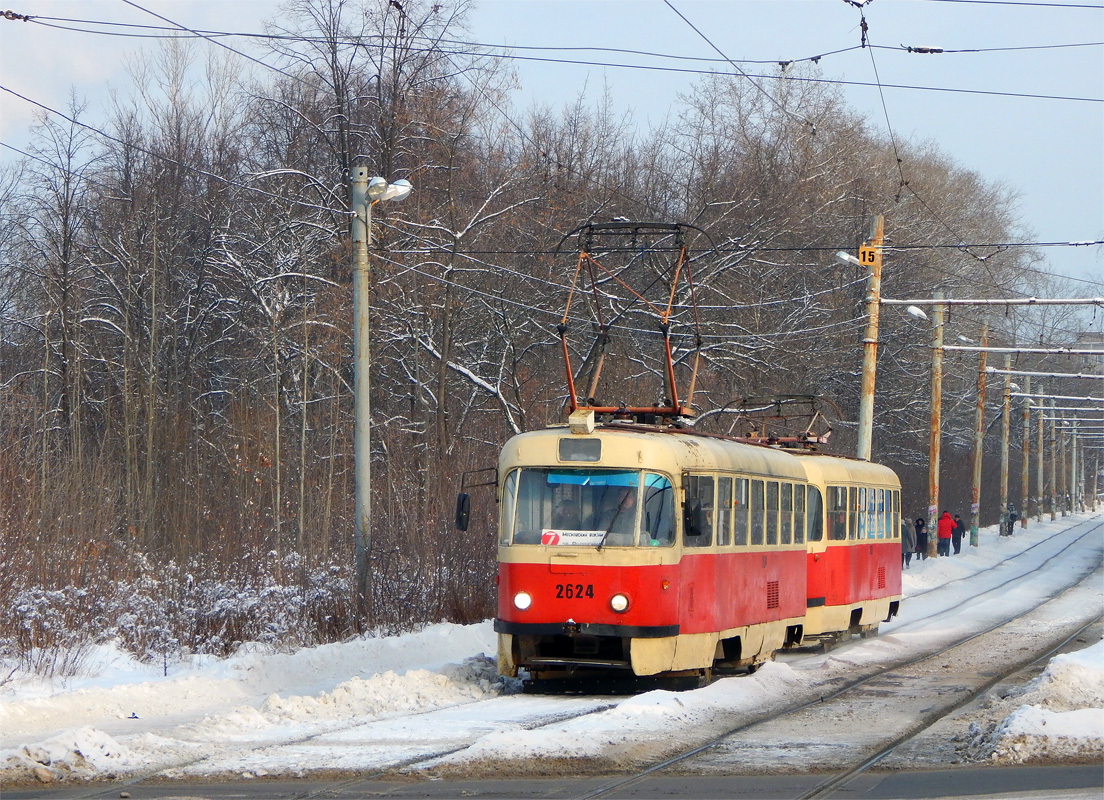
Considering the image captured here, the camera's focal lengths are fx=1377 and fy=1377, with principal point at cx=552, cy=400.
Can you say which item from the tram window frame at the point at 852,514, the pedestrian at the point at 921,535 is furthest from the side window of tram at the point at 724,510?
the pedestrian at the point at 921,535

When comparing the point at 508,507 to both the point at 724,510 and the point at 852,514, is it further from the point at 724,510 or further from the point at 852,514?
the point at 852,514

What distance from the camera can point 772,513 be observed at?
16000mm

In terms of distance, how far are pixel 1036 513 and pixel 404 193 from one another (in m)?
76.7

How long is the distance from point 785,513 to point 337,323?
44.7 feet

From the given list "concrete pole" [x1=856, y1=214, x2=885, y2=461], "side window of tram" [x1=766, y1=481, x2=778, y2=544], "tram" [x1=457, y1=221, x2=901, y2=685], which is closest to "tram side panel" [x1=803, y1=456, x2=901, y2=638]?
"side window of tram" [x1=766, y1=481, x2=778, y2=544]

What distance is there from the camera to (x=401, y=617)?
18.2 m

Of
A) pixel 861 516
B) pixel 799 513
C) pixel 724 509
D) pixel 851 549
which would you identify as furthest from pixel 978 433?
pixel 724 509

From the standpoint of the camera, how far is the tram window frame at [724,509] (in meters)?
14.0

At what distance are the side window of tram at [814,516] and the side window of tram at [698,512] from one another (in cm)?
435

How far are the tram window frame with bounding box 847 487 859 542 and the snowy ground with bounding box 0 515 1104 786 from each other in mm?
3042

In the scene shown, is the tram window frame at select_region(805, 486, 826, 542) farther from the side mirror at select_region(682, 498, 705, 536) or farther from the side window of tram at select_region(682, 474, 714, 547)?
the side mirror at select_region(682, 498, 705, 536)

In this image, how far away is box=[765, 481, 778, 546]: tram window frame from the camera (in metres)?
15.8

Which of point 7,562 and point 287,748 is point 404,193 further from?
point 287,748

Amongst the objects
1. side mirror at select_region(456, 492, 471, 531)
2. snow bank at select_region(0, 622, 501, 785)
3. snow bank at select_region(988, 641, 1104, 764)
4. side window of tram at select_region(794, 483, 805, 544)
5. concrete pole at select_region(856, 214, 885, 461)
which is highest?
concrete pole at select_region(856, 214, 885, 461)
